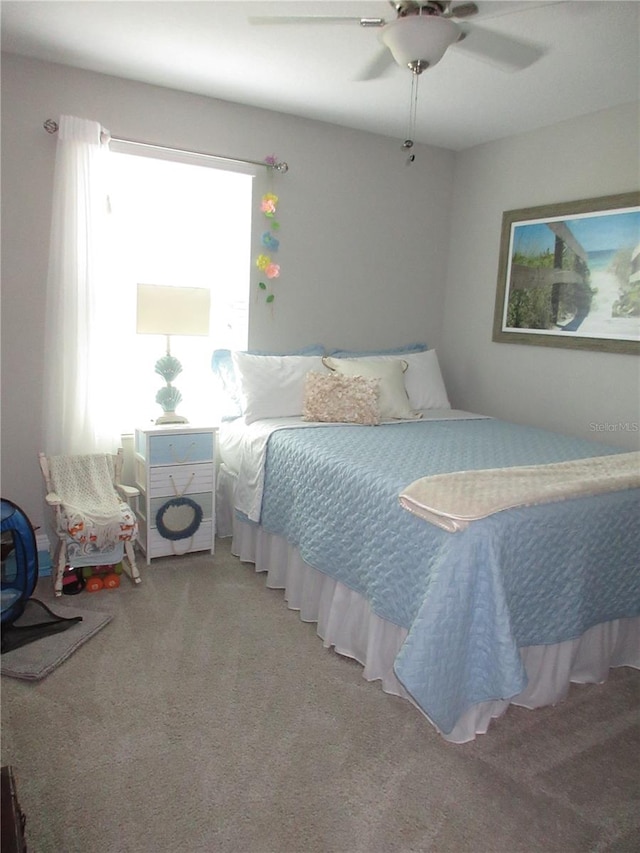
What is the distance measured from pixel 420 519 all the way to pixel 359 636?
2.21 ft

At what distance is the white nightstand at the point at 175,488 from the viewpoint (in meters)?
3.16

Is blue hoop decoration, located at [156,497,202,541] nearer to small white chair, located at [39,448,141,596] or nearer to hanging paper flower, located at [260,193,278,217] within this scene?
small white chair, located at [39,448,141,596]

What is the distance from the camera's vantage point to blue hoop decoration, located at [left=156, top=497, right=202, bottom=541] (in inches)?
126

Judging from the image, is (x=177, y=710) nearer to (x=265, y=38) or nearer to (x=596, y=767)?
(x=596, y=767)

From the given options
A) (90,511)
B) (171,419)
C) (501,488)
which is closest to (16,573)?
(90,511)

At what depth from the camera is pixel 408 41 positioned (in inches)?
77.6

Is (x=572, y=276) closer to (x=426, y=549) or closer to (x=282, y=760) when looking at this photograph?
(x=426, y=549)

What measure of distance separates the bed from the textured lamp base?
0.30 m

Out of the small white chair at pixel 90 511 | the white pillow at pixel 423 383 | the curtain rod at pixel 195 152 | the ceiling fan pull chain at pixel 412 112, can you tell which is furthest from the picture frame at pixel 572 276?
the small white chair at pixel 90 511

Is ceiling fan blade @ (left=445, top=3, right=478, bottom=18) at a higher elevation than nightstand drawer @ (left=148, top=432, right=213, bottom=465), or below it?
higher

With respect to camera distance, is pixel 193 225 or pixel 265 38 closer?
pixel 265 38

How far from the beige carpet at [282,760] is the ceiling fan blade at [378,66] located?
250 centimetres

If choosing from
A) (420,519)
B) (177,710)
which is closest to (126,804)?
(177,710)

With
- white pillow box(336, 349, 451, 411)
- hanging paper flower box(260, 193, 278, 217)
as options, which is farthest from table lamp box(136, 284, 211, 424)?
white pillow box(336, 349, 451, 411)
